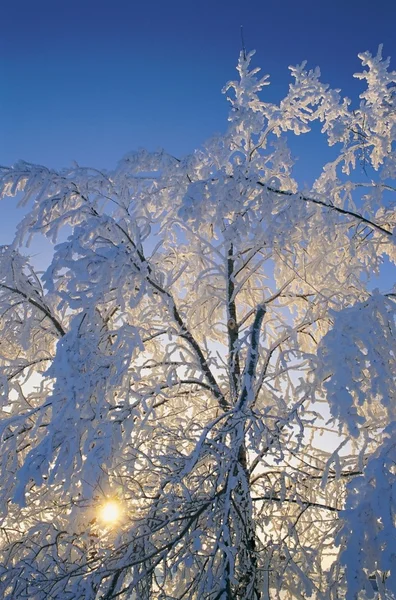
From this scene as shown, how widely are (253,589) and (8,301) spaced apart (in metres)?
4.26

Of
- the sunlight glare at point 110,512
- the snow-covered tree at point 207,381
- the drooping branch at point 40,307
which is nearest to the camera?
the snow-covered tree at point 207,381

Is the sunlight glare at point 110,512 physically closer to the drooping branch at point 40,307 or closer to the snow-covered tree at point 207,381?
the snow-covered tree at point 207,381

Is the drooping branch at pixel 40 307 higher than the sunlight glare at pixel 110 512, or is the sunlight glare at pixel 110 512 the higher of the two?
the drooping branch at pixel 40 307

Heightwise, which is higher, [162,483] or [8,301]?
[8,301]

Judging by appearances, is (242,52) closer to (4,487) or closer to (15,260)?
(15,260)

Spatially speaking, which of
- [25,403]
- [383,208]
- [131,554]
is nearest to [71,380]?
[131,554]

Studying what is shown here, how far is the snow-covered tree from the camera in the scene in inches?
138

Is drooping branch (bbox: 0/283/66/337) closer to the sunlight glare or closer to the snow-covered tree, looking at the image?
the snow-covered tree

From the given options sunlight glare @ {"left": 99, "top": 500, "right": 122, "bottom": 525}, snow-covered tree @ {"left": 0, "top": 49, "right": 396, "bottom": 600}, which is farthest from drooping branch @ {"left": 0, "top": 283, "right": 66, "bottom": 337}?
sunlight glare @ {"left": 99, "top": 500, "right": 122, "bottom": 525}

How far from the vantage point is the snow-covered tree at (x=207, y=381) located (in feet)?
11.5

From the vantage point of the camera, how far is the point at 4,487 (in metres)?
4.65

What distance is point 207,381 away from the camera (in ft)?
18.0

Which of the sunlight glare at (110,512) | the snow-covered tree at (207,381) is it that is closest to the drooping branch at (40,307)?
the snow-covered tree at (207,381)

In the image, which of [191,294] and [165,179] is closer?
[165,179]
